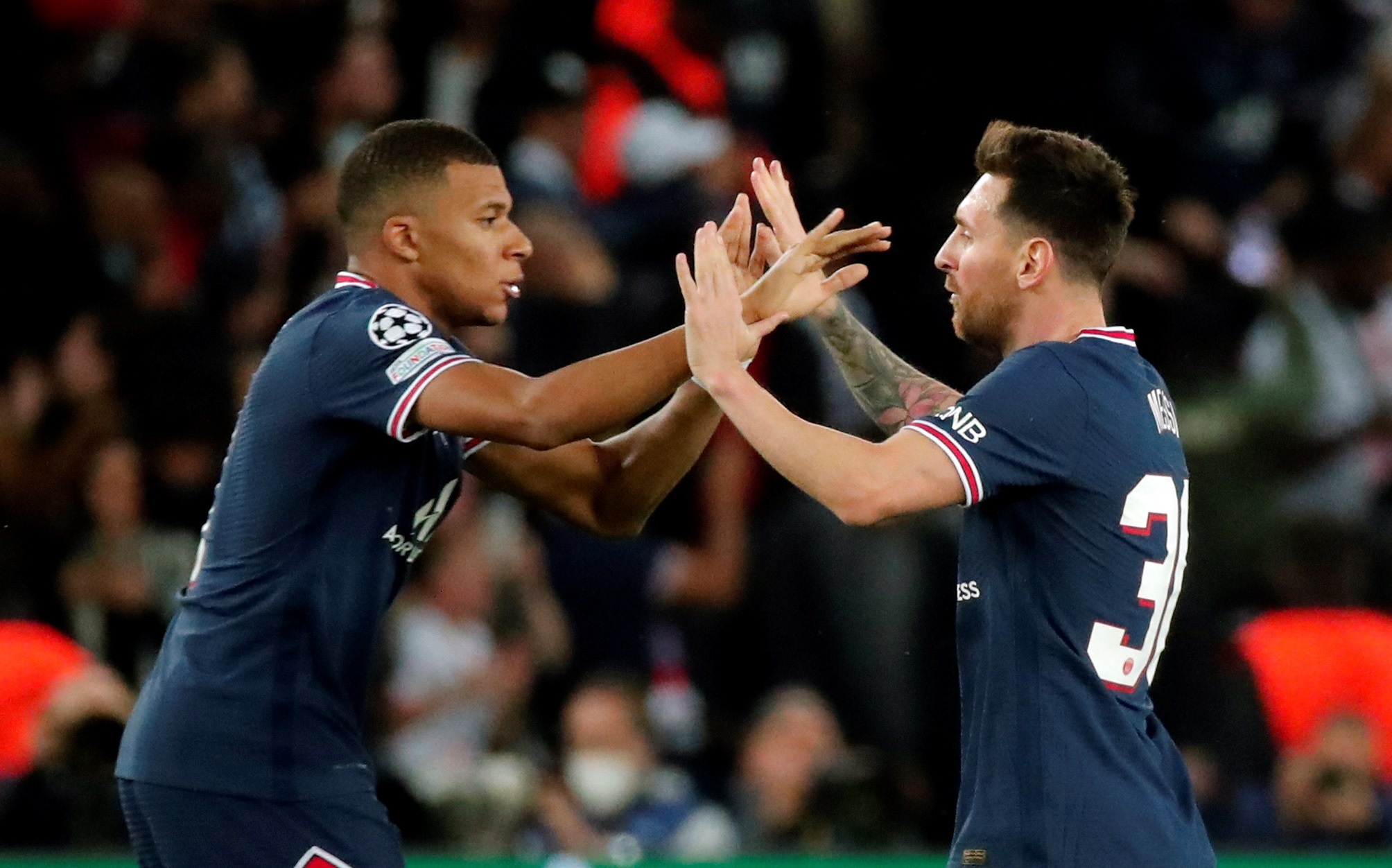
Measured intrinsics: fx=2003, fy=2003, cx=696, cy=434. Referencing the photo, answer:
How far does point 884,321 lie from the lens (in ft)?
27.5

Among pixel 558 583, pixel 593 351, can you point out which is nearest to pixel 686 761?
pixel 558 583

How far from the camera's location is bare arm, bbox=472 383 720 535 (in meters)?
4.89

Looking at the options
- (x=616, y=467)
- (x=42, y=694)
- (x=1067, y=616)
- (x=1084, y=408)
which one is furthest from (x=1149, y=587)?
(x=42, y=694)

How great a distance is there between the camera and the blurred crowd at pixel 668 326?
7.53 meters

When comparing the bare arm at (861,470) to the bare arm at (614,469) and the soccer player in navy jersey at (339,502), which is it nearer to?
the soccer player in navy jersey at (339,502)

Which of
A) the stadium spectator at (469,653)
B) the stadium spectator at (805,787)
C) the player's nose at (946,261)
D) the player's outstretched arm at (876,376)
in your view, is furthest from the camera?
the stadium spectator at (469,653)

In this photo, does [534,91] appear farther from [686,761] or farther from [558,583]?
[686,761]

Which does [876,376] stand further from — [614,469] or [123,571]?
[123,571]

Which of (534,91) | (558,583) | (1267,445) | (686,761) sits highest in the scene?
(534,91)

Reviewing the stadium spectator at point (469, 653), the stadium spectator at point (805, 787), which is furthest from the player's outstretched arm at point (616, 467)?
the stadium spectator at point (469, 653)

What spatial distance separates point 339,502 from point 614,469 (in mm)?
894

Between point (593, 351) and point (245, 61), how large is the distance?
300cm

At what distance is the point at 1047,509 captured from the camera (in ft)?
13.4

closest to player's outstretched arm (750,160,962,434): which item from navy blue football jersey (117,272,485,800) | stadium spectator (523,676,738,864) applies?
navy blue football jersey (117,272,485,800)
